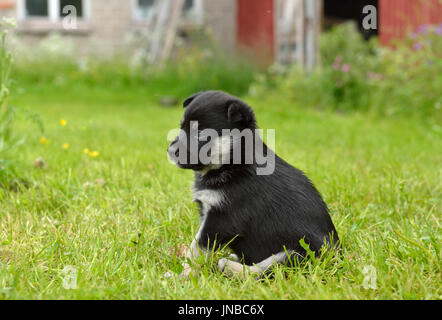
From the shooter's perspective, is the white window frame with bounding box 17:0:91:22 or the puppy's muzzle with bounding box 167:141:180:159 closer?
the puppy's muzzle with bounding box 167:141:180:159

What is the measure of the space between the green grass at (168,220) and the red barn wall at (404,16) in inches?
128

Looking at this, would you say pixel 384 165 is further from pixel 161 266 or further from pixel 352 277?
pixel 161 266

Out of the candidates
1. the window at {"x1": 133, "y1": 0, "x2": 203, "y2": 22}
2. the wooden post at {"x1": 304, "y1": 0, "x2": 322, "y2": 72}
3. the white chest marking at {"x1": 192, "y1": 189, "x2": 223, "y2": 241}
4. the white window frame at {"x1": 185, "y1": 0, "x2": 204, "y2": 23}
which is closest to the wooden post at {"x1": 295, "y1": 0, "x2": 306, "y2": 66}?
the wooden post at {"x1": 304, "y1": 0, "x2": 322, "y2": 72}

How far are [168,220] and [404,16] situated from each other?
780 centimetres


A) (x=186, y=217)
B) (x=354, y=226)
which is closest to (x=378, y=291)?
(x=354, y=226)

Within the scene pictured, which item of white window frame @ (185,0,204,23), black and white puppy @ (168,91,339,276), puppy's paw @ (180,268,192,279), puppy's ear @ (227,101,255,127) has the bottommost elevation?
puppy's paw @ (180,268,192,279)

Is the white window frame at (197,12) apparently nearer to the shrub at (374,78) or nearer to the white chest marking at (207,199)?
the shrub at (374,78)

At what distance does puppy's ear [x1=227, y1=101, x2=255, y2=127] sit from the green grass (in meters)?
0.65

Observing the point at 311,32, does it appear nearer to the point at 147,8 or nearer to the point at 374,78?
the point at 374,78

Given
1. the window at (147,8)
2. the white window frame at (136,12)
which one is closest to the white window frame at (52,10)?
the white window frame at (136,12)

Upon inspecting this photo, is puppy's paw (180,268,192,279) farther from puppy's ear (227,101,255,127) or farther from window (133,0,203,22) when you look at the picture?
window (133,0,203,22)

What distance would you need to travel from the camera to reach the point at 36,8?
49.0 ft

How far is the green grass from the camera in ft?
6.95

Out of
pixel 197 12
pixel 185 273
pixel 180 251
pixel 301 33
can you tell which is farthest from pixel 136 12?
pixel 185 273
